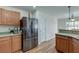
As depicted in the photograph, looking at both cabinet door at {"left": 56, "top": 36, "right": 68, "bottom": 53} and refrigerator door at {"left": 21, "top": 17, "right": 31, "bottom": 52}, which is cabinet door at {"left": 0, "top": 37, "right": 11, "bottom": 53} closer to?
refrigerator door at {"left": 21, "top": 17, "right": 31, "bottom": 52}

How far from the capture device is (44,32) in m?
3.70

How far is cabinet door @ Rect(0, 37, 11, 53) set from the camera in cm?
296

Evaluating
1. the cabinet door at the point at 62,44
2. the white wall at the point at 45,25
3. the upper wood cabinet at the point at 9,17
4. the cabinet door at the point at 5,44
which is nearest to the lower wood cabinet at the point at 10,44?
the cabinet door at the point at 5,44

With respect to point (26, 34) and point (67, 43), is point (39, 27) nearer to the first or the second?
point (26, 34)

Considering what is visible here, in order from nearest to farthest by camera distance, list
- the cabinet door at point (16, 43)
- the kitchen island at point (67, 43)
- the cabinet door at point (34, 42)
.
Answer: the kitchen island at point (67, 43) < the cabinet door at point (16, 43) < the cabinet door at point (34, 42)

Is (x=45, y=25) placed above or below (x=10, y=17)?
below

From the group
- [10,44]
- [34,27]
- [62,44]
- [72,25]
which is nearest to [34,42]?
[34,27]

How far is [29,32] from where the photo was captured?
12.6ft

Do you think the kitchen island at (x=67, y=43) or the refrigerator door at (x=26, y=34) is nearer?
the kitchen island at (x=67, y=43)

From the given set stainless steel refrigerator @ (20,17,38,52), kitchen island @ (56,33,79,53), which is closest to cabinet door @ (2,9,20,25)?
stainless steel refrigerator @ (20,17,38,52)

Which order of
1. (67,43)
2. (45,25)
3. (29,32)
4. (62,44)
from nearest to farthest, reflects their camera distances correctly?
(67,43) < (62,44) < (45,25) < (29,32)

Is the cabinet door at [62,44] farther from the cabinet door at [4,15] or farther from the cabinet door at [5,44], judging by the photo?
A: the cabinet door at [4,15]

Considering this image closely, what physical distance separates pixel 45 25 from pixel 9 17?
135 cm

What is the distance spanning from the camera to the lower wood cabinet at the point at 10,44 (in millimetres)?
2994
